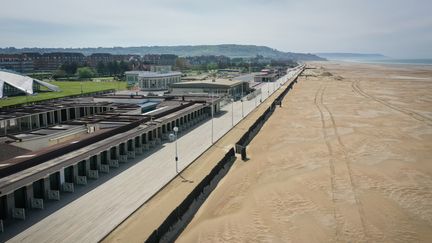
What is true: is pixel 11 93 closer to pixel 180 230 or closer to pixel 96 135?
pixel 96 135

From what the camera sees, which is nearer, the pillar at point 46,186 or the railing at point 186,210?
the railing at point 186,210

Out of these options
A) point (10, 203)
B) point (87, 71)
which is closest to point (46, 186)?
point (10, 203)

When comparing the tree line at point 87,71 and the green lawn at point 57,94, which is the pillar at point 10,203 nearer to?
the green lawn at point 57,94

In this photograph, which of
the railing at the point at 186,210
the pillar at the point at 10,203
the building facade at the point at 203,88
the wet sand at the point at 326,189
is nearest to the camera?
the railing at the point at 186,210

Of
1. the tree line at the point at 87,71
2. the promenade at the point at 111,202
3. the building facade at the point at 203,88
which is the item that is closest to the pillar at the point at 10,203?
the promenade at the point at 111,202

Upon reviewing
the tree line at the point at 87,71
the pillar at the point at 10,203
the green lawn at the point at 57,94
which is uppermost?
the tree line at the point at 87,71

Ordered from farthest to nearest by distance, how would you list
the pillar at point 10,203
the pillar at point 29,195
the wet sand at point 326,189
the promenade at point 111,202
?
the pillar at point 29,195 < the pillar at point 10,203 < the wet sand at point 326,189 < the promenade at point 111,202

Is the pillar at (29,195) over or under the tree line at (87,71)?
under

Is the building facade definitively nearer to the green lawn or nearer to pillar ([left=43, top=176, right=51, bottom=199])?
the green lawn

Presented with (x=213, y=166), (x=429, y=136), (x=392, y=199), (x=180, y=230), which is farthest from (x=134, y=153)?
(x=429, y=136)
